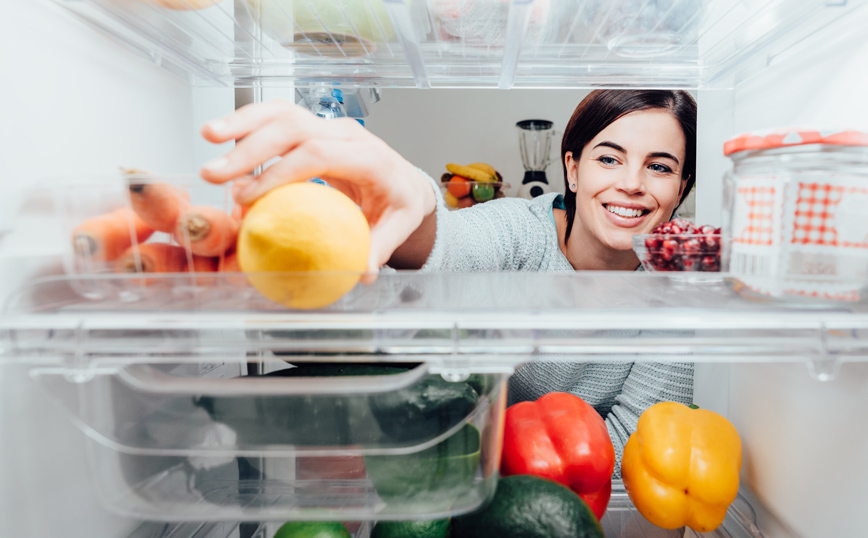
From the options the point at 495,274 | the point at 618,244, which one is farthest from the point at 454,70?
the point at 618,244

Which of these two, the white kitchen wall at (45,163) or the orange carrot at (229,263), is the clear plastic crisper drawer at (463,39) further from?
the orange carrot at (229,263)

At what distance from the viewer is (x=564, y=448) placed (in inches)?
20.2

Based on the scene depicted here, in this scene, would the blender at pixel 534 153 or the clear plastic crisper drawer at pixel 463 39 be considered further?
the blender at pixel 534 153

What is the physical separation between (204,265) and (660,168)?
962 mm

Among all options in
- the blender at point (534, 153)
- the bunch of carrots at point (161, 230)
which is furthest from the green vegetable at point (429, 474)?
the blender at point (534, 153)

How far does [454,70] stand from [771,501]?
Answer: 0.66 m

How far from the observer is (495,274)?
0.57 metres

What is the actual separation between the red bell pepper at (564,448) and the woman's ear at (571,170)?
0.81 metres

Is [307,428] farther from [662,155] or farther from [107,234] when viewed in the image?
[662,155]

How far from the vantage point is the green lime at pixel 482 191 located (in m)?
1.89

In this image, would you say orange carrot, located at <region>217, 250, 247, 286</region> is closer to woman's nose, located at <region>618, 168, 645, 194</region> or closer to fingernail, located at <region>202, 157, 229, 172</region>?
fingernail, located at <region>202, 157, 229, 172</region>

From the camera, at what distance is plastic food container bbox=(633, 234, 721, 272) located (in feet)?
1.66

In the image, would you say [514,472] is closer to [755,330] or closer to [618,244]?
[755,330]

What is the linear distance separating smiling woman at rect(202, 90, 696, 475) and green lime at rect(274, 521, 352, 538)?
0.89ft
